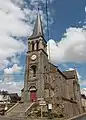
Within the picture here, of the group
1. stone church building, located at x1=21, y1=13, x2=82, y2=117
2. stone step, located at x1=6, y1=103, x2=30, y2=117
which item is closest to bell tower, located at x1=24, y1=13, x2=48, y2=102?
stone church building, located at x1=21, y1=13, x2=82, y2=117

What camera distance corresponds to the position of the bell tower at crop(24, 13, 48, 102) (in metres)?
37.5

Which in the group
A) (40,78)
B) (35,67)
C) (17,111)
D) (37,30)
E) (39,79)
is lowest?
(17,111)

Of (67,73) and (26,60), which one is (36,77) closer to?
(26,60)

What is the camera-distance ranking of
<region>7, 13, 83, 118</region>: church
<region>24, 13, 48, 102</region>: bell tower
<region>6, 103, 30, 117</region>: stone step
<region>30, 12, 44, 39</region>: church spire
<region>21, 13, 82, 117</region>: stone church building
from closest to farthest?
<region>6, 103, 30, 117</region>: stone step
<region>7, 13, 83, 118</region>: church
<region>21, 13, 82, 117</region>: stone church building
<region>24, 13, 48, 102</region>: bell tower
<region>30, 12, 44, 39</region>: church spire

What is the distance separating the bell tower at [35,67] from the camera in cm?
3747

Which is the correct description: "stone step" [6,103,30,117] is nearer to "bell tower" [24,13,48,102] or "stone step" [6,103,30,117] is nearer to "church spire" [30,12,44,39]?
"bell tower" [24,13,48,102]

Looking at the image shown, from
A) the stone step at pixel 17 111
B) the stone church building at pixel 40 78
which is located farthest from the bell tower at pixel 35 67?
the stone step at pixel 17 111

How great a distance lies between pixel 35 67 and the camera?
39938 millimetres

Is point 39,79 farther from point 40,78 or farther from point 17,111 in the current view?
point 17,111

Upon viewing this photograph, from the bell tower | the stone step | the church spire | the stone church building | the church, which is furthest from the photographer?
the church spire

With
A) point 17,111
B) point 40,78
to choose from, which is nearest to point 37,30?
point 40,78

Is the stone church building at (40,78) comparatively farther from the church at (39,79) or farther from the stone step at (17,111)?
the stone step at (17,111)

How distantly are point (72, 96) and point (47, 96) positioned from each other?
2201 centimetres

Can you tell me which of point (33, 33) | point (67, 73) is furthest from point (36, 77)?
point (67, 73)
